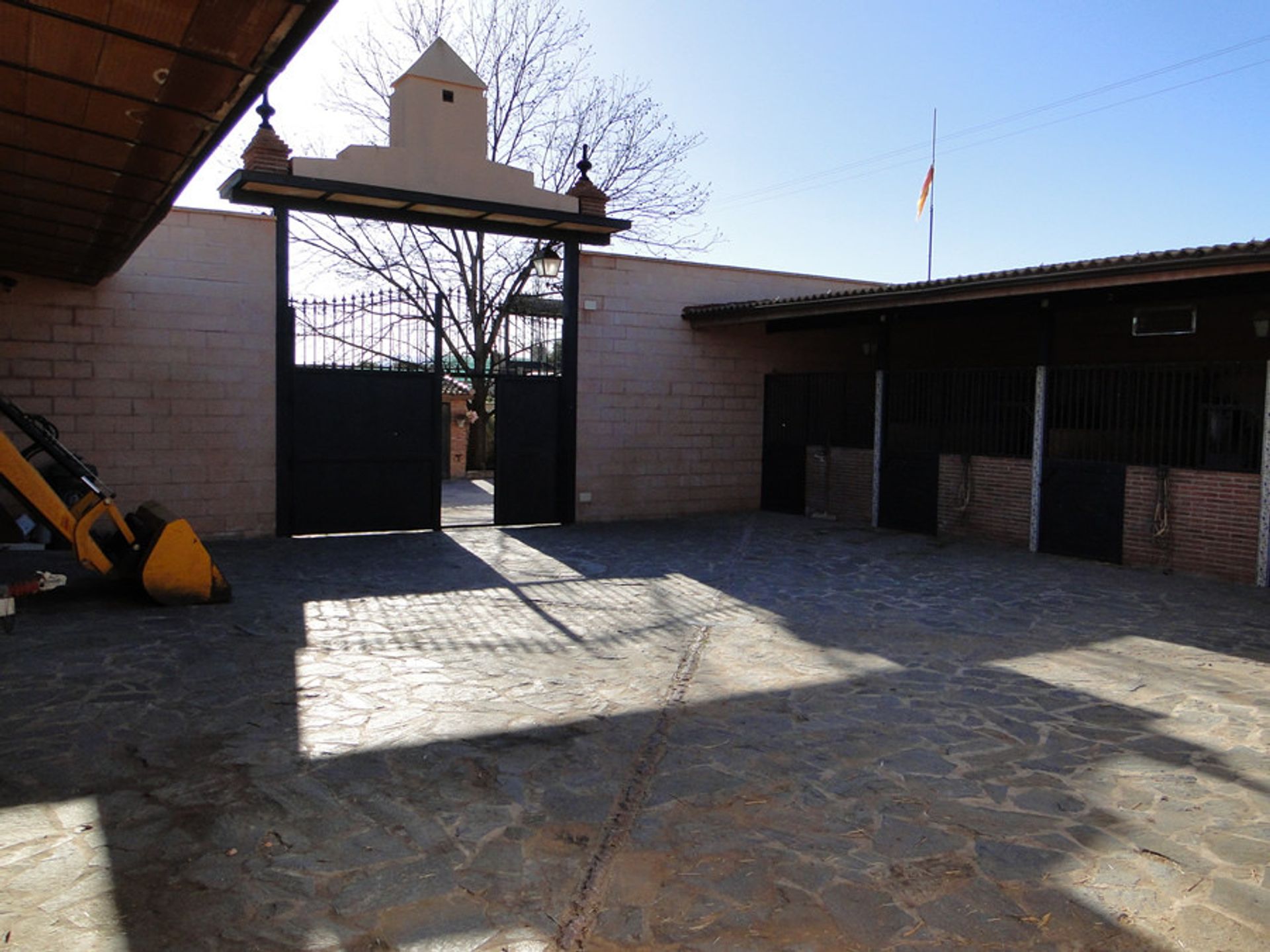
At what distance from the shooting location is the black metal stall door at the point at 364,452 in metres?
10.9

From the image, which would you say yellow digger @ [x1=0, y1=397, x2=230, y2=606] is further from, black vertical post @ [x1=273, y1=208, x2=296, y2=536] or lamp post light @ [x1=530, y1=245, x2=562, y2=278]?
lamp post light @ [x1=530, y1=245, x2=562, y2=278]

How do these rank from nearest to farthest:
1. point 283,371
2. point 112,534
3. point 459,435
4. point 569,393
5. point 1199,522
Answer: point 112,534 < point 1199,522 < point 283,371 < point 569,393 < point 459,435

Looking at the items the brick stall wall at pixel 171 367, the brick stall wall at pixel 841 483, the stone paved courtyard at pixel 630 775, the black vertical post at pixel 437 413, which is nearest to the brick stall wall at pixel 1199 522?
the stone paved courtyard at pixel 630 775

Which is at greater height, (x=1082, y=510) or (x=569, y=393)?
(x=569, y=393)

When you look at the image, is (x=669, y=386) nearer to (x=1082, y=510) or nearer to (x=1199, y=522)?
(x=1082, y=510)

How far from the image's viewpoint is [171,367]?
1012 cm

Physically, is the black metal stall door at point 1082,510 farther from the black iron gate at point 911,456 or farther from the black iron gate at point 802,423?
the black iron gate at point 802,423

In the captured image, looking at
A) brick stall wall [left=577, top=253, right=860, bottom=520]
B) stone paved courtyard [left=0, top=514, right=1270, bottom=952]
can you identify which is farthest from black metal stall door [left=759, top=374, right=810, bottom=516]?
stone paved courtyard [left=0, top=514, right=1270, bottom=952]

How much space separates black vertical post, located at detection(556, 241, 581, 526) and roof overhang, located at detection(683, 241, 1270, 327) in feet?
6.10

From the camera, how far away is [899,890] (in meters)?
3.10

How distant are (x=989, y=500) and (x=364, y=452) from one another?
767 cm

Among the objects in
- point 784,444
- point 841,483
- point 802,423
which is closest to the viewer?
point 841,483

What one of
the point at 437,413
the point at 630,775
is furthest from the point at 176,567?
the point at 437,413

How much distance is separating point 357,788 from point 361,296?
8040mm
